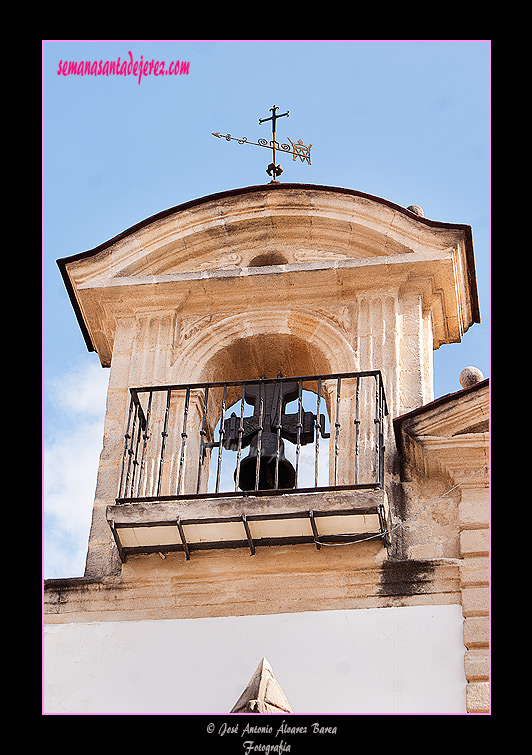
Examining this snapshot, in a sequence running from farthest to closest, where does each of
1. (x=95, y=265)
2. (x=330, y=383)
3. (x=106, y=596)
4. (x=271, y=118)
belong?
(x=271, y=118) < (x=95, y=265) < (x=330, y=383) < (x=106, y=596)

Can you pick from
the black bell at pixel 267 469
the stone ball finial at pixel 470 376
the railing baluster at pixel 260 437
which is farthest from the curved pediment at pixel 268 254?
the black bell at pixel 267 469

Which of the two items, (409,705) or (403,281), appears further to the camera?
(403,281)

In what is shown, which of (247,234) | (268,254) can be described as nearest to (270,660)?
(268,254)

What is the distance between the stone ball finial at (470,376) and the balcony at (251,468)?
28.2 inches

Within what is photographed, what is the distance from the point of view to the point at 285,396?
38.6 feet

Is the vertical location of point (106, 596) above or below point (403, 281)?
below

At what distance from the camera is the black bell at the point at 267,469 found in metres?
11.0

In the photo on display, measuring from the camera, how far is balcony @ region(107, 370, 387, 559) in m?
9.84

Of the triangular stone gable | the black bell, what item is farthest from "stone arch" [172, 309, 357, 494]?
the triangular stone gable

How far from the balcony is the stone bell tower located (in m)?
0.01

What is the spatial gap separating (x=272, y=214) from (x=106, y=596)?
3643 millimetres

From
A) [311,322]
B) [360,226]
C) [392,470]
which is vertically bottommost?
[392,470]
